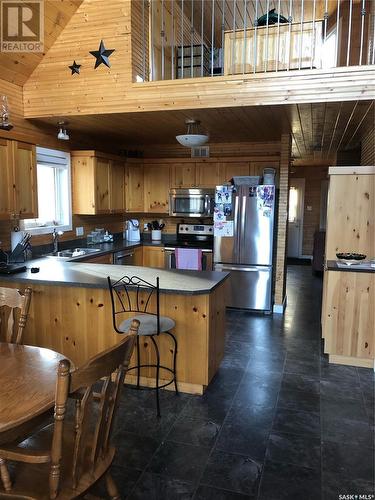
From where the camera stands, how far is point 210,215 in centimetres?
589

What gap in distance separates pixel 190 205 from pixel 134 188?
0.98 m

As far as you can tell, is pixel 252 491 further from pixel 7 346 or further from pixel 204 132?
pixel 204 132

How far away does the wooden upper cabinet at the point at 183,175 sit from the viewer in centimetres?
605

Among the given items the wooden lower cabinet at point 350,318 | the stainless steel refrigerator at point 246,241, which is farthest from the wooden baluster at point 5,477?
the stainless steel refrigerator at point 246,241

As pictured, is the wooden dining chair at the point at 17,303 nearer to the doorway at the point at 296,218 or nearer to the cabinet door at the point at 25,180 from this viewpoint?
the cabinet door at the point at 25,180

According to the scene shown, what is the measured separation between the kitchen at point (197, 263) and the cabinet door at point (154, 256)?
0.02 metres

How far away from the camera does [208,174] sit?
19.6 feet

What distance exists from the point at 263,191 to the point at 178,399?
307 centimetres

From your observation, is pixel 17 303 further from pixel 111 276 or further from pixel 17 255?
pixel 17 255

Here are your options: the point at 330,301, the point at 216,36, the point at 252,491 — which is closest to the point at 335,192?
the point at 330,301

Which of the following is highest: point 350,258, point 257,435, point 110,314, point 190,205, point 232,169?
point 232,169

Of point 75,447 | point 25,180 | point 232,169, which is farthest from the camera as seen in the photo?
point 232,169

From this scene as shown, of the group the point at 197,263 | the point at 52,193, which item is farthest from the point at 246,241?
the point at 52,193

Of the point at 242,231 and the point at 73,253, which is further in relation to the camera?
the point at 242,231
